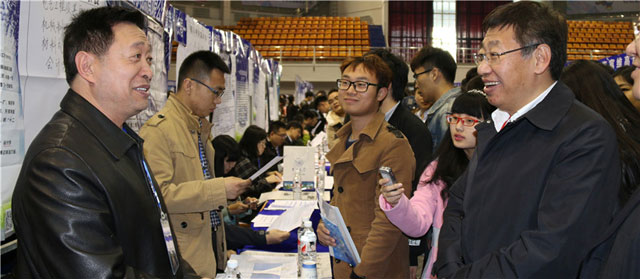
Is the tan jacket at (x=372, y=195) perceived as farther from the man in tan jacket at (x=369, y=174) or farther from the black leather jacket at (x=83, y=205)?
the black leather jacket at (x=83, y=205)

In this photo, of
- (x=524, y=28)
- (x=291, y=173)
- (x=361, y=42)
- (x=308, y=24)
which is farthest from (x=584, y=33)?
(x=524, y=28)

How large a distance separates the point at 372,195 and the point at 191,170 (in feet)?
2.87

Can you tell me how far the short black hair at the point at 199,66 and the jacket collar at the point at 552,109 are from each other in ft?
5.77

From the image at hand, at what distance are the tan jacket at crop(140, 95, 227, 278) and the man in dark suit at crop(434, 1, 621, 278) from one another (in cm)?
113

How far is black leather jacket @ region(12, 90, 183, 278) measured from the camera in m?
0.99

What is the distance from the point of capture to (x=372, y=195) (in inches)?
77.4

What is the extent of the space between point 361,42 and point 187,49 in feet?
40.9

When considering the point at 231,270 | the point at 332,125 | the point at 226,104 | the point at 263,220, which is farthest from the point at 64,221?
the point at 332,125

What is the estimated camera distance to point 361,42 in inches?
611

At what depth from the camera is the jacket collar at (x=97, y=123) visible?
1.16 m

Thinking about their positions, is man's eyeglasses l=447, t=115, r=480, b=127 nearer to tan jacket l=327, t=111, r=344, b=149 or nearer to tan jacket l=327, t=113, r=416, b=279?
tan jacket l=327, t=113, r=416, b=279

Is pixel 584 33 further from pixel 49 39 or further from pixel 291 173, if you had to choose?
pixel 49 39

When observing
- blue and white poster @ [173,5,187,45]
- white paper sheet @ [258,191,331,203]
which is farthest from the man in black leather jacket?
white paper sheet @ [258,191,331,203]

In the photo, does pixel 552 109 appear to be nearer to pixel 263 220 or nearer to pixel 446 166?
pixel 446 166
